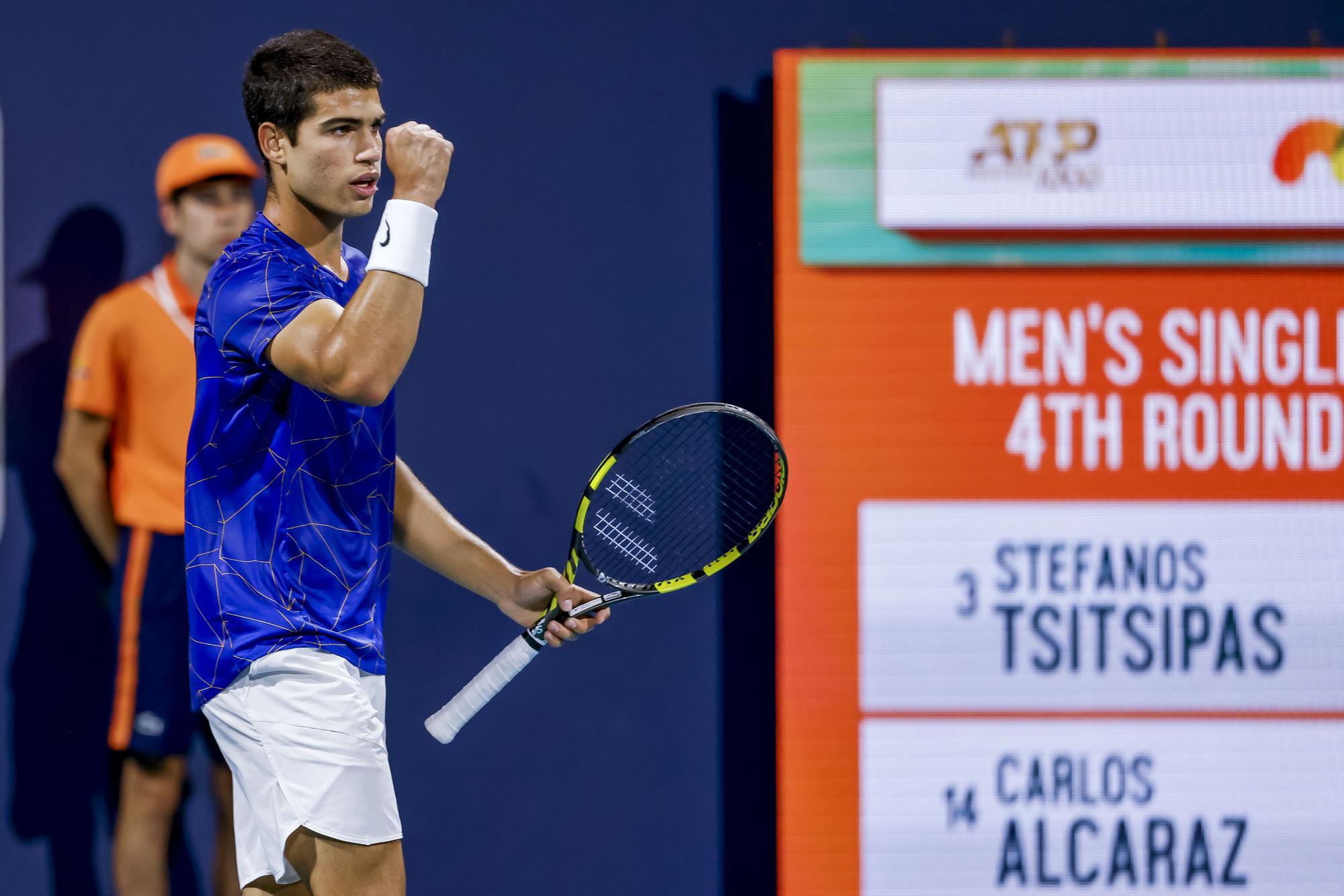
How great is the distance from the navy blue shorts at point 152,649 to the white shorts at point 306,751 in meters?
1.11

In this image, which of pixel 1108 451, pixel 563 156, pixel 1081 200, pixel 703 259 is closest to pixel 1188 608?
pixel 1108 451

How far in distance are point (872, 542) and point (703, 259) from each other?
716 millimetres

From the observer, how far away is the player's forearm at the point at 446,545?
2.50 metres

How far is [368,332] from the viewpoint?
2.02 metres

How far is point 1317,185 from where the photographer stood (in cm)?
318

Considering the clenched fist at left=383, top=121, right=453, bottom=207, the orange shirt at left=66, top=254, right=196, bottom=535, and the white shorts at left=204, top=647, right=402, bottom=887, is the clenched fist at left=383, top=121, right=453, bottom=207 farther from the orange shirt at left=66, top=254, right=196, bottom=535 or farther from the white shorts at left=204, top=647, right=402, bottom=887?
the orange shirt at left=66, top=254, right=196, bottom=535

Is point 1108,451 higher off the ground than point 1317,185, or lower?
lower

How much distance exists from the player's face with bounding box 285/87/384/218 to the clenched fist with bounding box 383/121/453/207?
76mm

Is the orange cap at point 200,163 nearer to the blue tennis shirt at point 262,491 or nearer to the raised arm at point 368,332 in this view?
→ the blue tennis shirt at point 262,491

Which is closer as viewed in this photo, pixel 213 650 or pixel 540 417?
pixel 213 650

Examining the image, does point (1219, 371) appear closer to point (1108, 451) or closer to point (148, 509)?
point (1108, 451)

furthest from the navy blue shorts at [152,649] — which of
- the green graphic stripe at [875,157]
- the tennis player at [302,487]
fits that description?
the green graphic stripe at [875,157]

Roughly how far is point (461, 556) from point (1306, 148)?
Answer: 1.95 meters

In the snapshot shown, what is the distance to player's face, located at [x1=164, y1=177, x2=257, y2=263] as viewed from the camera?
10.8ft
